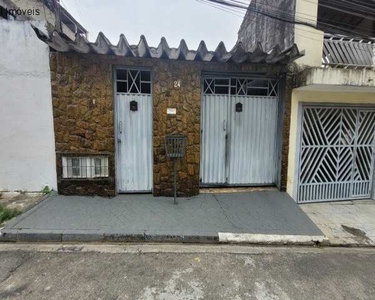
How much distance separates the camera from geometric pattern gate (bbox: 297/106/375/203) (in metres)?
5.30

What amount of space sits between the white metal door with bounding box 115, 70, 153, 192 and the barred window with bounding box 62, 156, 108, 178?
32 cm

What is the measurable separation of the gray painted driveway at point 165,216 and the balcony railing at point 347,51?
348cm

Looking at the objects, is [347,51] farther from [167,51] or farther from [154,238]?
[154,238]

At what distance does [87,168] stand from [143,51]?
2.75 metres

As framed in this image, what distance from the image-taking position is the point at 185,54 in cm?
443

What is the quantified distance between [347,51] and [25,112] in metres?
7.51

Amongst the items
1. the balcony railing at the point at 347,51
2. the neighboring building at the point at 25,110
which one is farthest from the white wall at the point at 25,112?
the balcony railing at the point at 347,51

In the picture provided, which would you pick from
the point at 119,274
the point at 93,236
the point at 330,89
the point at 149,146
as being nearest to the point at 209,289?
the point at 119,274

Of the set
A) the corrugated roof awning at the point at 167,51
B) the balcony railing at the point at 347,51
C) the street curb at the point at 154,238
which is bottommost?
the street curb at the point at 154,238

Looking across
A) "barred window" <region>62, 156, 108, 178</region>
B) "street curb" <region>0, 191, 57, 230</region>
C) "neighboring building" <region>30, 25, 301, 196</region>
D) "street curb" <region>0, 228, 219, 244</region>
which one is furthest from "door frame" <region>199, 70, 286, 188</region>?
"street curb" <region>0, 191, 57, 230</region>

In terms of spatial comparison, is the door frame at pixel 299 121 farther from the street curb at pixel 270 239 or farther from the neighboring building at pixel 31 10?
the neighboring building at pixel 31 10

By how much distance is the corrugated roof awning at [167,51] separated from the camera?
13.3 feet

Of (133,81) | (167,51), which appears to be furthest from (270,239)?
(133,81)

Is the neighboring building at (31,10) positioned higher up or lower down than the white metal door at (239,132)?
higher up
